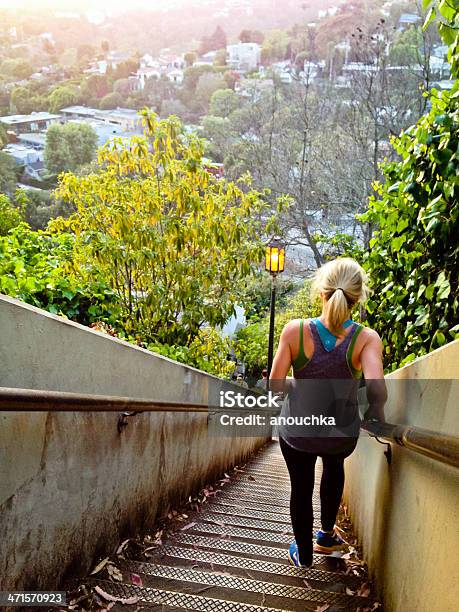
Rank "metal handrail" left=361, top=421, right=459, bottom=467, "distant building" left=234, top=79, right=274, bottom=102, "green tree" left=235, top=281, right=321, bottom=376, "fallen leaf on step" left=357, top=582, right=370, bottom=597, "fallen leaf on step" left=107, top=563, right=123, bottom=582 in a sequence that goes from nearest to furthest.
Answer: "metal handrail" left=361, top=421, right=459, bottom=467 < "fallen leaf on step" left=107, top=563, right=123, bottom=582 < "fallen leaf on step" left=357, top=582, right=370, bottom=597 < "green tree" left=235, top=281, right=321, bottom=376 < "distant building" left=234, top=79, right=274, bottom=102

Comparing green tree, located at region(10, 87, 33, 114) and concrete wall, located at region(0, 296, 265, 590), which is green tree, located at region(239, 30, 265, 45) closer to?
green tree, located at region(10, 87, 33, 114)

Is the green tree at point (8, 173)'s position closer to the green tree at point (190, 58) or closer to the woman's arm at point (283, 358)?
the woman's arm at point (283, 358)

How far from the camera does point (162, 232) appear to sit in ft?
22.5

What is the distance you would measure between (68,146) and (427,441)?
17.1 metres

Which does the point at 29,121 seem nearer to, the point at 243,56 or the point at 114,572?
the point at 114,572

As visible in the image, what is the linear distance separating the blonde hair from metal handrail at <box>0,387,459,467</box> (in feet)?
1.72

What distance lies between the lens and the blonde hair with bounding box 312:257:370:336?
2.74 m

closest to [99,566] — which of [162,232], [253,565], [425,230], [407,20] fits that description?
[253,565]

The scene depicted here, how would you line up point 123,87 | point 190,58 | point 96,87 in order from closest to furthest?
point 96,87 → point 123,87 → point 190,58

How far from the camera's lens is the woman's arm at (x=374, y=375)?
109 inches

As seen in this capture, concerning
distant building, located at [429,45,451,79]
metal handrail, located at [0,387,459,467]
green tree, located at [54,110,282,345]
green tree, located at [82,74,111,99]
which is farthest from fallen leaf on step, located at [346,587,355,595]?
green tree, located at [82,74,111,99]

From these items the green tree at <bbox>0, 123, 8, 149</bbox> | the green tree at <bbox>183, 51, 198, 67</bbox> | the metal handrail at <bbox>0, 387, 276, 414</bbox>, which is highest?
the green tree at <bbox>183, 51, 198, 67</bbox>

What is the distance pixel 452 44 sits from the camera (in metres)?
2.64

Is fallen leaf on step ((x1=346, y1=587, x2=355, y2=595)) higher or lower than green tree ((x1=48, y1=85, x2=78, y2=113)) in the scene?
lower
